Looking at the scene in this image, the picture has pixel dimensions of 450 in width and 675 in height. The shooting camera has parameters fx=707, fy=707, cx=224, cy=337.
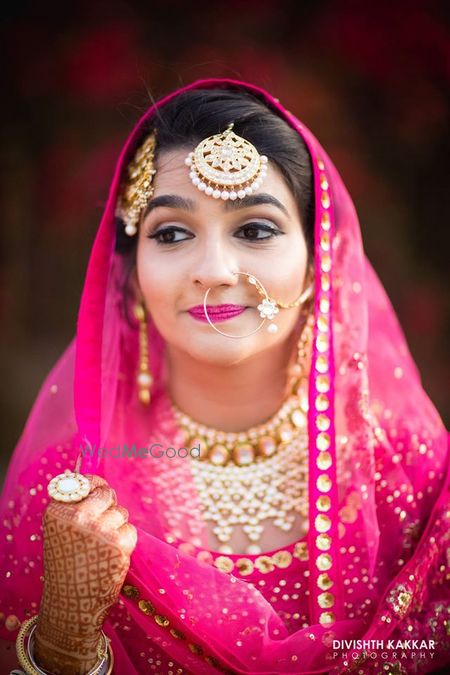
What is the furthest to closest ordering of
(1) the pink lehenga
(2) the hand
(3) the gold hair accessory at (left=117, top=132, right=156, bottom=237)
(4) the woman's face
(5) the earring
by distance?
1. (5) the earring
2. (3) the gold hair accessory at (left=117, top=132, right=156, bottom=237)
3. (4) the woman's face
4. (1) the pink lehenga
5. (2) the hand

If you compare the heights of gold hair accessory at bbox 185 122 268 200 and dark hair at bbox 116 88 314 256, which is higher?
dark hair at bbox 116 88 314 256

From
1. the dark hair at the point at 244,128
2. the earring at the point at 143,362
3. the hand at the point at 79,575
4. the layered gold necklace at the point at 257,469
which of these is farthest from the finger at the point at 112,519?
the dark hair at the point at 244,128

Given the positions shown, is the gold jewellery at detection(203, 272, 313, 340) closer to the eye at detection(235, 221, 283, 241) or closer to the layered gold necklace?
the eye at detection(235, 221, 283, 241)

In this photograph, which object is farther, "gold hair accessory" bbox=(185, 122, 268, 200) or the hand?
"gold hair accessory" bbox=(185, 122, 268, 200)

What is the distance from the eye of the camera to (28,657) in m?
1.23

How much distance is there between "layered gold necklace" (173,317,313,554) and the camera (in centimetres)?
159

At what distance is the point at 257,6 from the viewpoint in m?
2.97

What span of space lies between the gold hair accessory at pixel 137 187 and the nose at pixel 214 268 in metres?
0.22

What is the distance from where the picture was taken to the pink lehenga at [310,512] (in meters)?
1.37

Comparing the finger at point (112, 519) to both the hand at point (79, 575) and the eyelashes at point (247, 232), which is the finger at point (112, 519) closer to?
the hand at point (79, 575)

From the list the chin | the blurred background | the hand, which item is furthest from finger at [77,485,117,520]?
the blurred background

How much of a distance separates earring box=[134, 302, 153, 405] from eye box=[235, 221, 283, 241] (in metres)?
0.39

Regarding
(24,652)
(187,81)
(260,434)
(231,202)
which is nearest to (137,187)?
(231,202)

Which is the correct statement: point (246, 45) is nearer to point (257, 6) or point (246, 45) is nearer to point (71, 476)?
point (257, 6)
